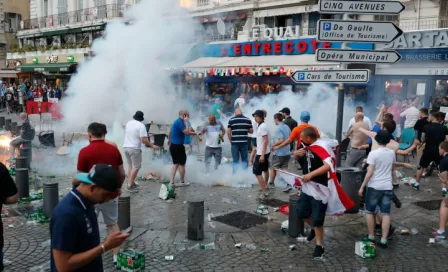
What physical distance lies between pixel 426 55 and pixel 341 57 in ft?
39.4

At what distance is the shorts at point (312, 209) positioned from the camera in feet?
17.6

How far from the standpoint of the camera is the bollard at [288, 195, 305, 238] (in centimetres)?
613

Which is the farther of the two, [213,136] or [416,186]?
[213,136]

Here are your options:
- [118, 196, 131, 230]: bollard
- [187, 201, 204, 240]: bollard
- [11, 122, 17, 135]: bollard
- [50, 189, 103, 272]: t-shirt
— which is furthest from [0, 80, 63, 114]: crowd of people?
[50, 189, 103, 272]: t-shirt

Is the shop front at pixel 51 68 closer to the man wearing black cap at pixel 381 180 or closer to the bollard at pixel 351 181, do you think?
the bollard at pixel 351 181

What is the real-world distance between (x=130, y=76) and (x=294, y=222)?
13.6 meters

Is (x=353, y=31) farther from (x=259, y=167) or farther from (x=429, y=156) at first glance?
(x=429, y=156)

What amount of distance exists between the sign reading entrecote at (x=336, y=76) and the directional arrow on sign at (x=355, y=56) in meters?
0.18

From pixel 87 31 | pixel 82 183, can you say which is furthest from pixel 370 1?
pixel 87 31

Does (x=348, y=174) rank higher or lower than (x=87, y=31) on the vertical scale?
lower

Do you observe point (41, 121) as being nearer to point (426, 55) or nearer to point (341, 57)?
point (341, 57)

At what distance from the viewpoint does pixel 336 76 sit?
681 cm

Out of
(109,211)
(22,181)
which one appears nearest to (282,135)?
(109,211)

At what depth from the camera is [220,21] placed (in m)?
24.0
